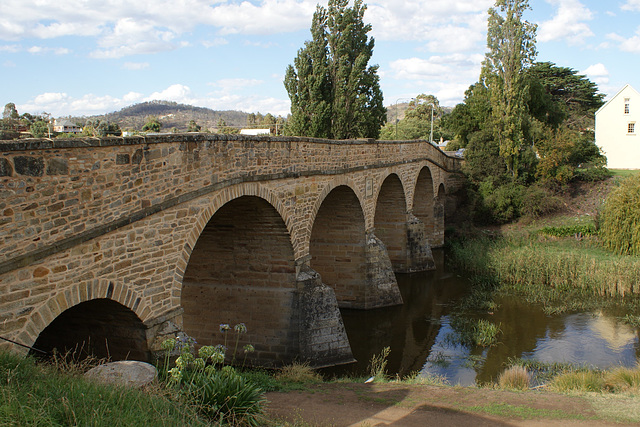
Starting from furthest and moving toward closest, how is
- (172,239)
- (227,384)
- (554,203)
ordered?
(554,203) < (172,239) < (227,384)

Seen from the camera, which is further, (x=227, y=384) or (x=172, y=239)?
(x=172, y=239)

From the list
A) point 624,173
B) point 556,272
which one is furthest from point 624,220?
point 624,173

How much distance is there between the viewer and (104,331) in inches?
314

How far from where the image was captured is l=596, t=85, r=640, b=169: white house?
121 feet

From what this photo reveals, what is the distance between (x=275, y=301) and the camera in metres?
12.1

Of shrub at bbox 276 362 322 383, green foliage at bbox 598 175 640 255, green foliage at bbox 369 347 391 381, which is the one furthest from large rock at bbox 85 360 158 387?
green foliage at bbox 598 175 640 255

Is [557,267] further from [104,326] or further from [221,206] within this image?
[104,326]

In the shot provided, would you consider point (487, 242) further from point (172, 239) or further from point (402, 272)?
point (172, 239)

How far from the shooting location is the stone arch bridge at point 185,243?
19.8 ft

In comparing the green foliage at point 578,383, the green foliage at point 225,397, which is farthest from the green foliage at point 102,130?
the green foliage at point 578,383

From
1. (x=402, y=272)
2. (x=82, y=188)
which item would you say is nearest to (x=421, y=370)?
(x=82, y=188)

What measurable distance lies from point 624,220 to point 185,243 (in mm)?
18202

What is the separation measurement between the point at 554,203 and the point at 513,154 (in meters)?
3.21

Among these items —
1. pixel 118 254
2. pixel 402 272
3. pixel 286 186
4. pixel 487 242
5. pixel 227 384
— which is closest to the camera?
pixel 227 384
